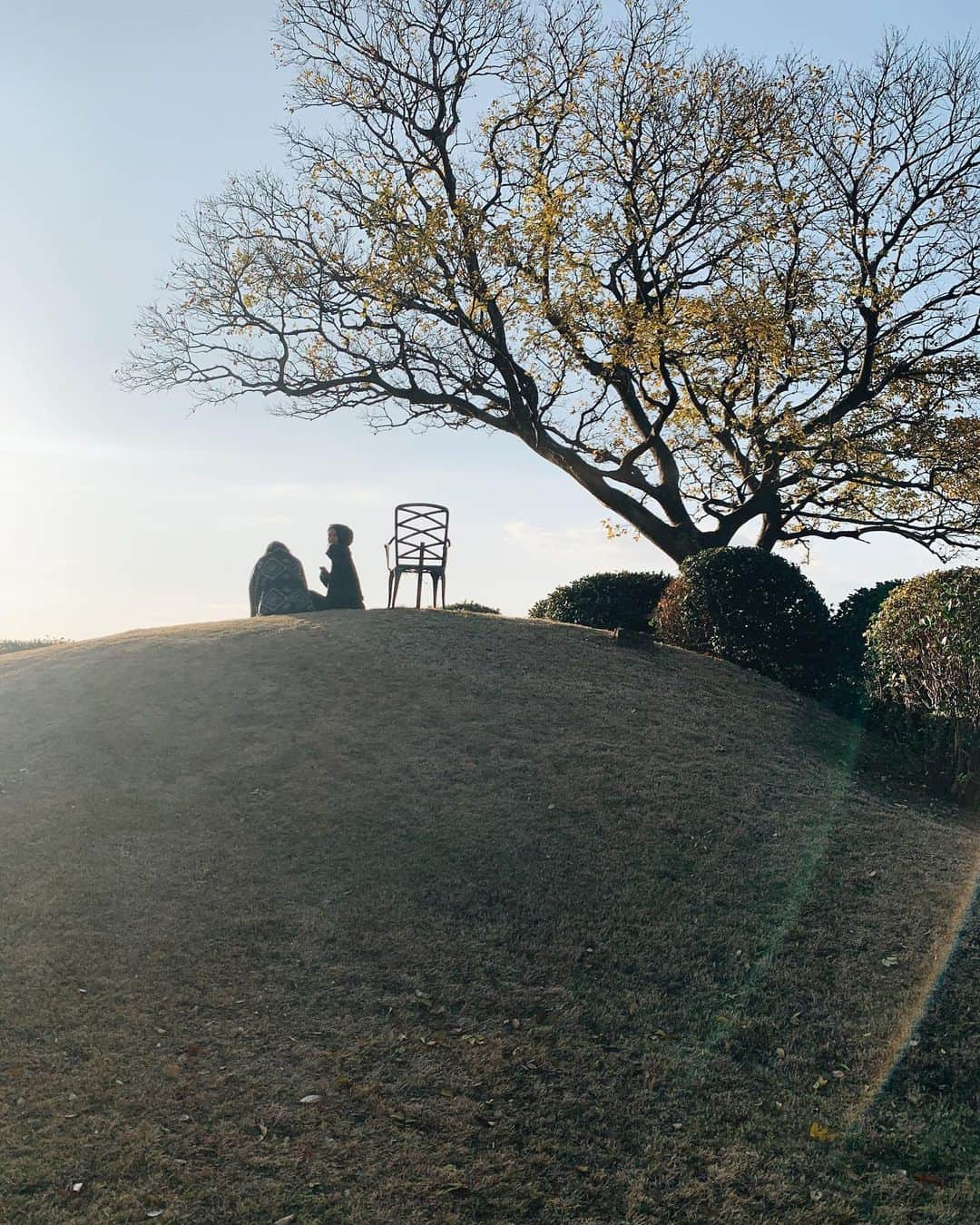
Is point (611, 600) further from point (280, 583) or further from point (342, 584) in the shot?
point (280, 583)

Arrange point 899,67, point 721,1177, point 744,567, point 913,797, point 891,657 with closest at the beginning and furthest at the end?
1. point 721,1177
2. point 913,797
3. point 891,657
4. point 744,567
5. point 899,67

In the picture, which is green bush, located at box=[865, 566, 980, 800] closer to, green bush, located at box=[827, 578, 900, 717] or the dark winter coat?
green bush, located at box=[827, 578, 900, 717]

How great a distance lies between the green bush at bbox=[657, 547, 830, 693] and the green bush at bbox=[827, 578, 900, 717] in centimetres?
15

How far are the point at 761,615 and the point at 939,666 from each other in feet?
10.8

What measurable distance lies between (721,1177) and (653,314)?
15.0m

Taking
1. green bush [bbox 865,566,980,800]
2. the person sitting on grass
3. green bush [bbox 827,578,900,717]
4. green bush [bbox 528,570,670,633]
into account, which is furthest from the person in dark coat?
green bush [bbox 865,566,980,800]

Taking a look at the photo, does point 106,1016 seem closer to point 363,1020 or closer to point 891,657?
point 363,1020

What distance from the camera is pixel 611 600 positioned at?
671 inches

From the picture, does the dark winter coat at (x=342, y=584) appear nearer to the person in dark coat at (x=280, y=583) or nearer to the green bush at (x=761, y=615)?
the person in dark coat at (x=280, y=583)

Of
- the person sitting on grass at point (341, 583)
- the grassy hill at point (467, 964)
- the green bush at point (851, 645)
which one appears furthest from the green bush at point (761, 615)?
the person sitting on grass at point (341, 583)

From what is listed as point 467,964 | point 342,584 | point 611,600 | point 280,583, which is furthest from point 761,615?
point 467,964

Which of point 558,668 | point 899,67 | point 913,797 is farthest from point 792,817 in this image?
point 899,67

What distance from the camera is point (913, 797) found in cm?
1092

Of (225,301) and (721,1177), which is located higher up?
(225,301)
